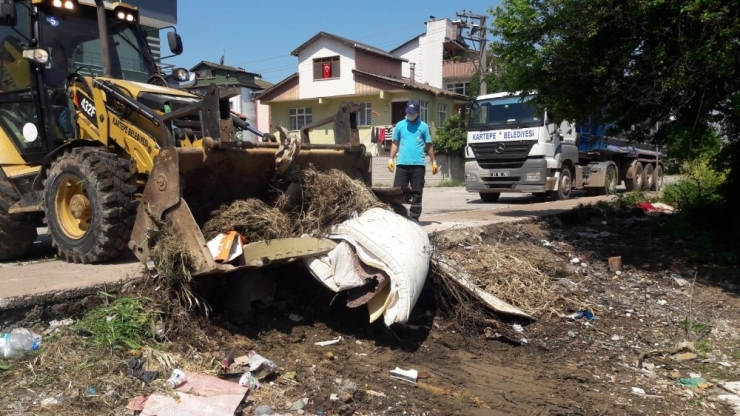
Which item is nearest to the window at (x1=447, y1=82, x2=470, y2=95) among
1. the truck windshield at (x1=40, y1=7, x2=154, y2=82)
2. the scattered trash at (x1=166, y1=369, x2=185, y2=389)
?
the truck windshield at (x1=40, y1=7, x2=154, y2=82)

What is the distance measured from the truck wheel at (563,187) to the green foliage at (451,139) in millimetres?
14804

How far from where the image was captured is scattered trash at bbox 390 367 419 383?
421 centimetres

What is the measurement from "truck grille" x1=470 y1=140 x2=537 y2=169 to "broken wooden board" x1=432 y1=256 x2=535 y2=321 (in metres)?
7.88

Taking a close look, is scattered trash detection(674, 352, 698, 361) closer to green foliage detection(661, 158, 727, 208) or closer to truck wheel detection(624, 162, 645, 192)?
green foliage detection(661, 158, 727, 208)

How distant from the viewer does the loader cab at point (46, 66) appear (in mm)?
6449

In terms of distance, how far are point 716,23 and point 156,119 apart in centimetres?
529

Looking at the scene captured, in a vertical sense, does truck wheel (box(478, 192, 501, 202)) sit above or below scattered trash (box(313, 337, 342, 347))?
above

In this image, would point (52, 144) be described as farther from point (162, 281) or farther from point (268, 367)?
point (268, 367)

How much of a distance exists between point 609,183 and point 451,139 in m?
13.8

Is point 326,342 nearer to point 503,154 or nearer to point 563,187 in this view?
point 503,154

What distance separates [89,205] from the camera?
569cm

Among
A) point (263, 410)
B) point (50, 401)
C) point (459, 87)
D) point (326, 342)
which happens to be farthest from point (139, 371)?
point (459, 87)

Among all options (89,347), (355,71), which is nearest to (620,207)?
(89,347)

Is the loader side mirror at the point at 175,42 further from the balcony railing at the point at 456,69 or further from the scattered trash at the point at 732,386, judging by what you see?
the balcony railing at the point at 456,69
